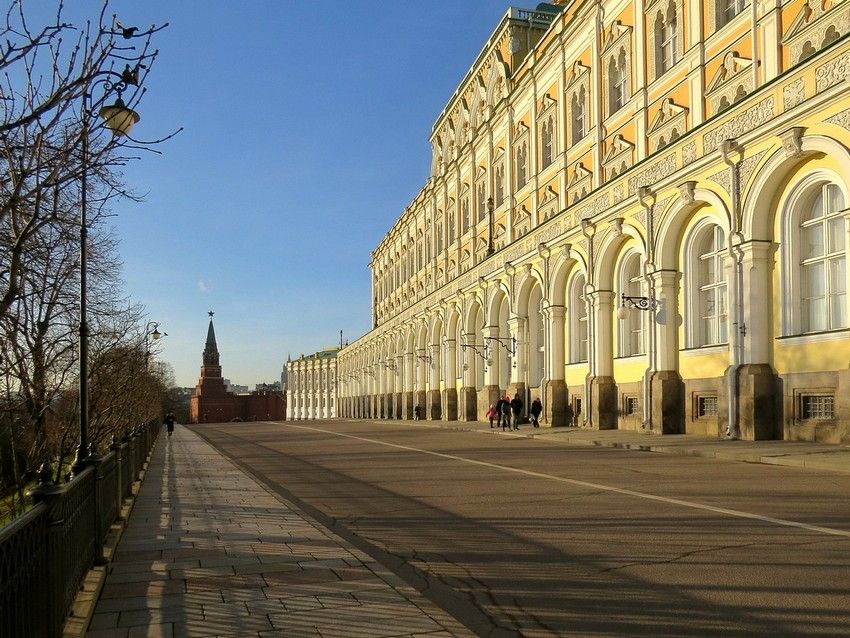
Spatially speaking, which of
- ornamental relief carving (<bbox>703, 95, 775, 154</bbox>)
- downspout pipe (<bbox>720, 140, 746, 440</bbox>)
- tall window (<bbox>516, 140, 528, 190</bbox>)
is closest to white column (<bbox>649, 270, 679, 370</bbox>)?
downspout pipe (<bbox>720, 140, 746, 440</bbox>)

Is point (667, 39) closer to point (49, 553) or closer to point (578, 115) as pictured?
point (578, 115)

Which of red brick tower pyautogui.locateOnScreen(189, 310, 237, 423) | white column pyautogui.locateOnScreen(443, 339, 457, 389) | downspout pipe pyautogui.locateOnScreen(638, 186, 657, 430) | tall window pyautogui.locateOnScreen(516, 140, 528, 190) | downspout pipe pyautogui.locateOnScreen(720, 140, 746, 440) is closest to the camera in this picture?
downspout pipe pyautogui.locateOnScreen(720, 140, 746, 440)

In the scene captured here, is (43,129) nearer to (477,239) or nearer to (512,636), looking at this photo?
(512,636)

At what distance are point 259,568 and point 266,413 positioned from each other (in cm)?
14473

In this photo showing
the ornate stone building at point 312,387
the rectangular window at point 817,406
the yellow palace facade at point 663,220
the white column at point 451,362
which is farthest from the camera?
the ornate stone building at point 312,387

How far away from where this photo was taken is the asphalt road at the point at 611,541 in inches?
225

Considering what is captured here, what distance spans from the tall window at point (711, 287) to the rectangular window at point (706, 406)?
1.70 m

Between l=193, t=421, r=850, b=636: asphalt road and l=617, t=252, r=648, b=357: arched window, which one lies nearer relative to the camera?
l=193, t=421, r=850, b=636: asphalt road

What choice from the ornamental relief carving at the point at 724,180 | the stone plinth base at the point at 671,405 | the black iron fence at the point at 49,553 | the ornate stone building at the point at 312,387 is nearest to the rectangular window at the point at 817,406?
the stone plinth base at the point at 671,405

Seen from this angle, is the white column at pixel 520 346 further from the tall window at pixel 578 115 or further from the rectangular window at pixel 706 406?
the rectangular window at pixel 706 406

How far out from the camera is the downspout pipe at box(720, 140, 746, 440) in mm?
21719

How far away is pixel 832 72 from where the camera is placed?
18.2 meters

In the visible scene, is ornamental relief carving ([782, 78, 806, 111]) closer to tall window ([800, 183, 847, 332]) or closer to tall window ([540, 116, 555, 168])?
tall window ([800, 183, 847, 332])

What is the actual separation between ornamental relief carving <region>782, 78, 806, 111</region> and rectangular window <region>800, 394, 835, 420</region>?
277 inches
